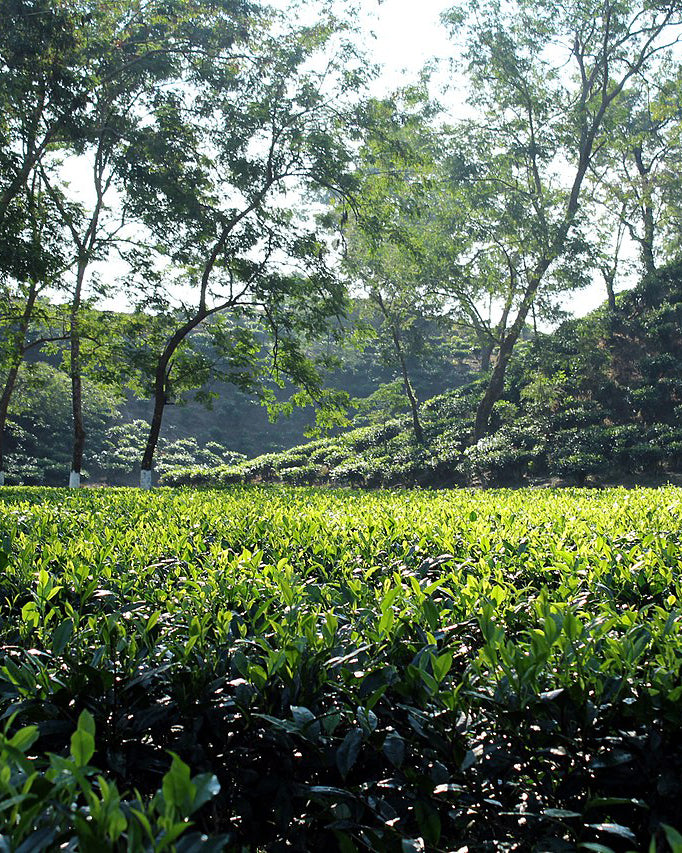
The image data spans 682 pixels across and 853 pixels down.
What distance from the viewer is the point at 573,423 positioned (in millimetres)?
19969

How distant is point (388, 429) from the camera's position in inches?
1094

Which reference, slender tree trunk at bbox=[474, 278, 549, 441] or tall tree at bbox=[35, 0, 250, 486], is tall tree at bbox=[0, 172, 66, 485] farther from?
slender tree trunk at bbox=[474, 278, 549, 441]

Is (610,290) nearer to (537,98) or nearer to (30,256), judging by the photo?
(537,98)

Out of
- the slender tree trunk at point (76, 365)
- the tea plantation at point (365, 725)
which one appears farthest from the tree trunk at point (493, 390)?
the tea plantation at point (365, 725)

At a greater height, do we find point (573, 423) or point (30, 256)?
point (30, 256)

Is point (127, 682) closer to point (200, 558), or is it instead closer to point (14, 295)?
point (200, 558)

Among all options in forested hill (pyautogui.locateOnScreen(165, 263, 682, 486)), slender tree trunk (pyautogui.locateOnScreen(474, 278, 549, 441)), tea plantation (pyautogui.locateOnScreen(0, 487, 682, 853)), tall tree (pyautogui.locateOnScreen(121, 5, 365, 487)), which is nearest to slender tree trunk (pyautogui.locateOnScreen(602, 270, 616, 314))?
forested hill (pyautogui.locateOnScreen(165, 263, 682, 486))

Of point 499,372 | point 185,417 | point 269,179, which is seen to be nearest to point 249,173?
point 269,179

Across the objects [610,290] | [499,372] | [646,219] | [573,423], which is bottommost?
[573,423]

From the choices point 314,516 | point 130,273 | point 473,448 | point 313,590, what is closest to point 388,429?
point 473,448

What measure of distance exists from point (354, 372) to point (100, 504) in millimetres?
40486

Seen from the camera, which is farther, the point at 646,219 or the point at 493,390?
the point at 646,219

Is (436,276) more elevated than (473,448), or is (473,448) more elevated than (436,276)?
(436,276)

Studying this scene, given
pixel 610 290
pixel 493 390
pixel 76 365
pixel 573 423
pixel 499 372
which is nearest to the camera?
pixel 76 365
